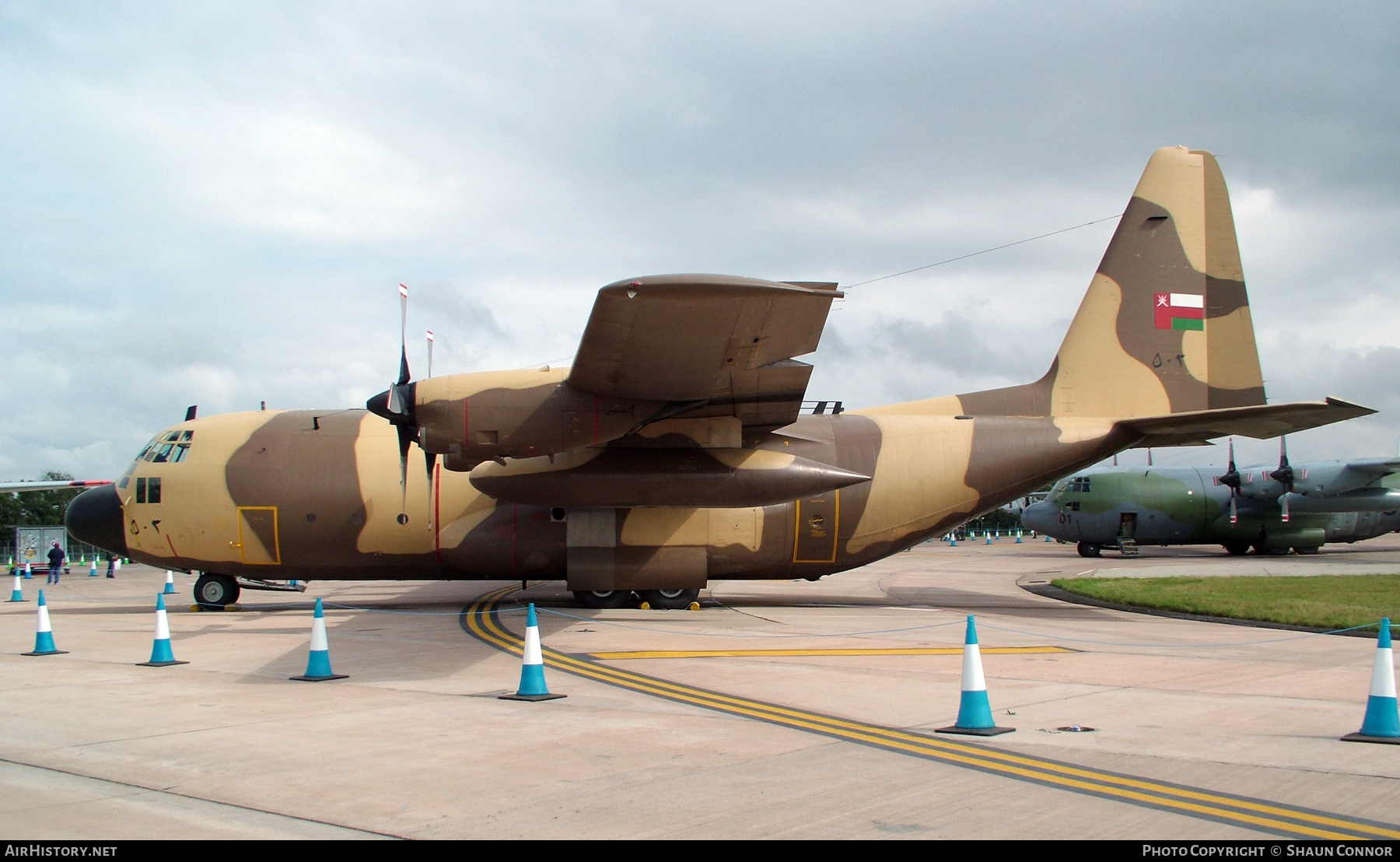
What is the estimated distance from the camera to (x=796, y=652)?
12.1 meters

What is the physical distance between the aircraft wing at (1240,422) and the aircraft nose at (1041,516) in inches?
837

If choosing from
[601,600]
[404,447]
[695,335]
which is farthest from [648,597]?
[695,335]

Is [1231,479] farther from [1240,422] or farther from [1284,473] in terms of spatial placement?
[1240,422]

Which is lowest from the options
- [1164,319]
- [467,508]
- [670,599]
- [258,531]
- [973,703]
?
[670,599]

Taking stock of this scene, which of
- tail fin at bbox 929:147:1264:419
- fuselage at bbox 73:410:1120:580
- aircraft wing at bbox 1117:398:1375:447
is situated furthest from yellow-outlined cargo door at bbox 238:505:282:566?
aircraft wing at bbox 1117:398:1375:447

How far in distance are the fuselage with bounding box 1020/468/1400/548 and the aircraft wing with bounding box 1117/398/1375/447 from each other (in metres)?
20.5

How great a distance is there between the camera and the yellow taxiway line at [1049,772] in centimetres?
473

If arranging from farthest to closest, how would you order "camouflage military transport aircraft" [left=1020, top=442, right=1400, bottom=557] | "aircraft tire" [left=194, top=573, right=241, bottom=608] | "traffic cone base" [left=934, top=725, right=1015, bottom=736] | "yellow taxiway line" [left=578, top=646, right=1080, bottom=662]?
"camouflage military transport aircraft" [left=1020, top=442, right=1400, bottom=557] → "aircraft tire" [left=194, top=573, right=241, bottom=608] → "yellow taxiway line" [left=578, top=646, right=1080, bottom=662] → "traffic cone base" [left=934, top=725, right=1015, bottom=736]

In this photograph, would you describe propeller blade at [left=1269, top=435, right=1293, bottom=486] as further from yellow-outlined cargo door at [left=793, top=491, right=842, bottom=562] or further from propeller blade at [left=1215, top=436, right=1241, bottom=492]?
yellow-outlined cargo door at [left=793, top=491, right=842, bottom=562]

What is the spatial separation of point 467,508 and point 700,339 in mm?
7949

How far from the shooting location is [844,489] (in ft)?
57.3

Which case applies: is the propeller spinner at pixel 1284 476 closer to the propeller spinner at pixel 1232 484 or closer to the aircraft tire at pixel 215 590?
the propeller spinner at pixel 1232 484

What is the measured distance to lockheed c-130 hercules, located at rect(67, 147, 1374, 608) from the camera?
15.8 metres

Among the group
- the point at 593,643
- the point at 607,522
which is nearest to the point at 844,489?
the point at 607,522
